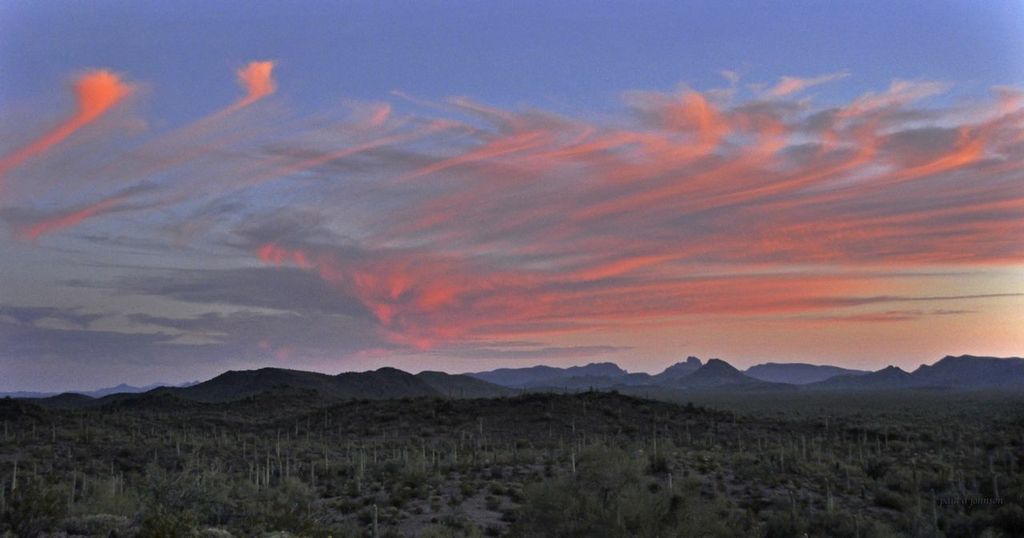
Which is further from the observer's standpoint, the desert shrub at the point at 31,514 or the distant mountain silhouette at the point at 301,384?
the distant mountain silhouette at the point at 301,384

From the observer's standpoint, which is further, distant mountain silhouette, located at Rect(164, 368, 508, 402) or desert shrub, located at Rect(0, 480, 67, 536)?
distant mountain silhouette, located at Rect(164, 368, 508, 402)

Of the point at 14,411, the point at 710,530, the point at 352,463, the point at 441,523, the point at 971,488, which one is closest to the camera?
the point at 710,530

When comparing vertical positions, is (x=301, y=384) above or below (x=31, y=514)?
above

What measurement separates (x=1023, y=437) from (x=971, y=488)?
23.6 metres

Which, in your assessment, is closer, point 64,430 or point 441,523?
point 441,523

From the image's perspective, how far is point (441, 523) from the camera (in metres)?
29.3

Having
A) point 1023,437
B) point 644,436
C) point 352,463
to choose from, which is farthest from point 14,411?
point 1023,437

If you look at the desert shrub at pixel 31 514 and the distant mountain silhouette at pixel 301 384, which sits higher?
the distant mountain silhouette at pixel 301 384

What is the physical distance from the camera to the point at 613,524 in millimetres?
22297

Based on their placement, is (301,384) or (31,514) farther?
(301,384)

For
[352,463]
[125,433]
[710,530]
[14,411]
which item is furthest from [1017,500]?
[14,411]

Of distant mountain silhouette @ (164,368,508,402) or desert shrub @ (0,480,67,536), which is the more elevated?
distant mountain silhouette @ (164,368,508,402)

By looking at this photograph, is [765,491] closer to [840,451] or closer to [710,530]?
[710,530]

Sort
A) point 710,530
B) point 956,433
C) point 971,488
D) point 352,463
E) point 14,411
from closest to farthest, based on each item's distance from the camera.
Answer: point 710,530 → point 971,488 → point 352,463 → point 956,433 → point 14,411
